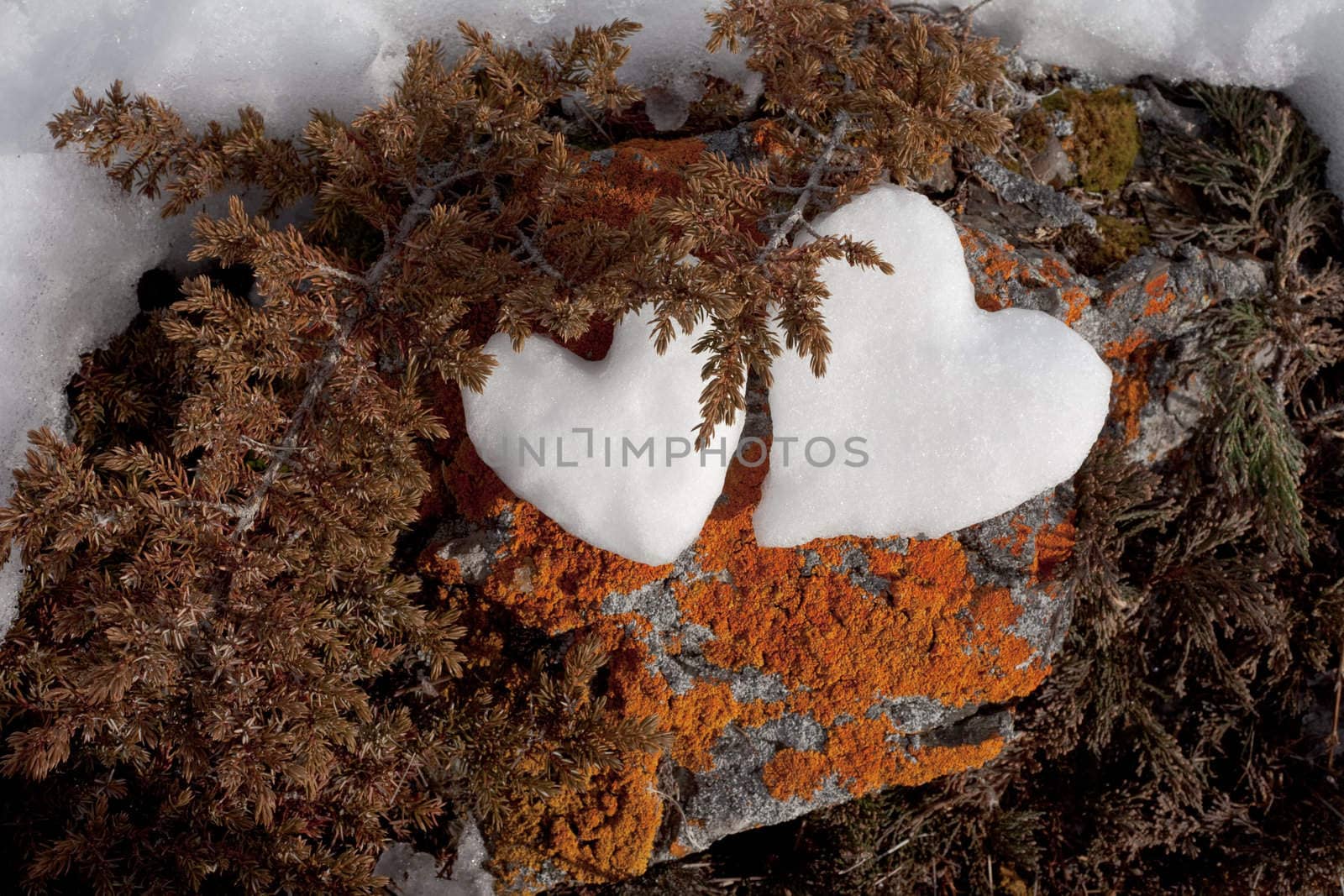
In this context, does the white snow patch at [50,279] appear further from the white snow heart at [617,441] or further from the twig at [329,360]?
the white snow heart at [617,441]

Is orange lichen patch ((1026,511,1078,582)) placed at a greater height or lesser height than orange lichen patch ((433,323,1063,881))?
greater

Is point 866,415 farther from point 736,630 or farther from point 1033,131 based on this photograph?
point 1033,131

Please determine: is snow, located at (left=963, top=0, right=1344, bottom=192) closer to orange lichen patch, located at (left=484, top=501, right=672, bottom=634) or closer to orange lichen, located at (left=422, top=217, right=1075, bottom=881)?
orange lichen, located at (left=422, top=217, right=1075, bottom=881)

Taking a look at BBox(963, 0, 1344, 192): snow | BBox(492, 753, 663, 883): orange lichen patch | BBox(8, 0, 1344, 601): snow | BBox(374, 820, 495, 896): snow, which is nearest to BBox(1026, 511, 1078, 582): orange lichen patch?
BBox(492, 753, 663, 883): orange lichen patch

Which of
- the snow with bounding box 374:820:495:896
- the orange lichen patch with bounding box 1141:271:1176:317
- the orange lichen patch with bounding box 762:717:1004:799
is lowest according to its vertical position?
the snow with bounding box 374:820:495:896

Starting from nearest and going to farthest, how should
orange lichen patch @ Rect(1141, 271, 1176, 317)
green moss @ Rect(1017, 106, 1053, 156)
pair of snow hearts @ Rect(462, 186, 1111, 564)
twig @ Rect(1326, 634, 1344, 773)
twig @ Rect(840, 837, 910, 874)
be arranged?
pair of snow hearts @ Rect(462, 186, 1111, 564)
orange lichen patch @ Rect(1141, 271, 1176, 317)
green moss @ Rect(1017, 106, 1053, 156)
twig @ Rect(840, 837, 910, 874)
twig @ Rect(1326, 634, 1344, 773)

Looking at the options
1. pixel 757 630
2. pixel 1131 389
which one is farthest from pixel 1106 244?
pixel 757 630
